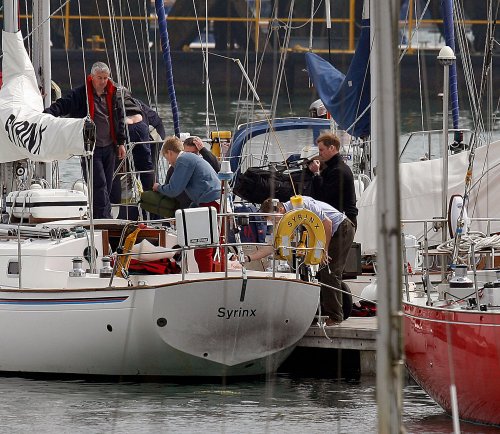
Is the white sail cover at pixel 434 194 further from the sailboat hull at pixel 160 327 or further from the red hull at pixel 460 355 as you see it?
the red hull at pixel 460 355

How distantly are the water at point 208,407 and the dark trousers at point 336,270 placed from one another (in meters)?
0.60

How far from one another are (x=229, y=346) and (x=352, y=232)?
1387 millimetres

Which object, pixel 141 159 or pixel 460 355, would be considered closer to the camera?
pixel 460 355

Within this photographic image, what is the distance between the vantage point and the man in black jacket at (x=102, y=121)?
15133 mm

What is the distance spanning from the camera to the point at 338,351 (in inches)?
531

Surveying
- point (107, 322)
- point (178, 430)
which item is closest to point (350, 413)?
point (178, 430)

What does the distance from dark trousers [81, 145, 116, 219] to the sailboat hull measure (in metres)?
2.27

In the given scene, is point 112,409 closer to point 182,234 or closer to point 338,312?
point 182,234

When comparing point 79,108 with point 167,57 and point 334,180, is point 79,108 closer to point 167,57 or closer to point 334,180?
point 334,180

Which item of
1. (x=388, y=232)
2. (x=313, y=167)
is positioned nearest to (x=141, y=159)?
(x=313, y=167)

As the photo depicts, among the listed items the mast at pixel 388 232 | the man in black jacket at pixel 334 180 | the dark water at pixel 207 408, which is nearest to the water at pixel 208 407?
the dark water at pixel 207 408

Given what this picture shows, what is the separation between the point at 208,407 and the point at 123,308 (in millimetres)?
1173

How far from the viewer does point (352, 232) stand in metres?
13.1

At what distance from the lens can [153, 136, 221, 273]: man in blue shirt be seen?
44.4 ft
